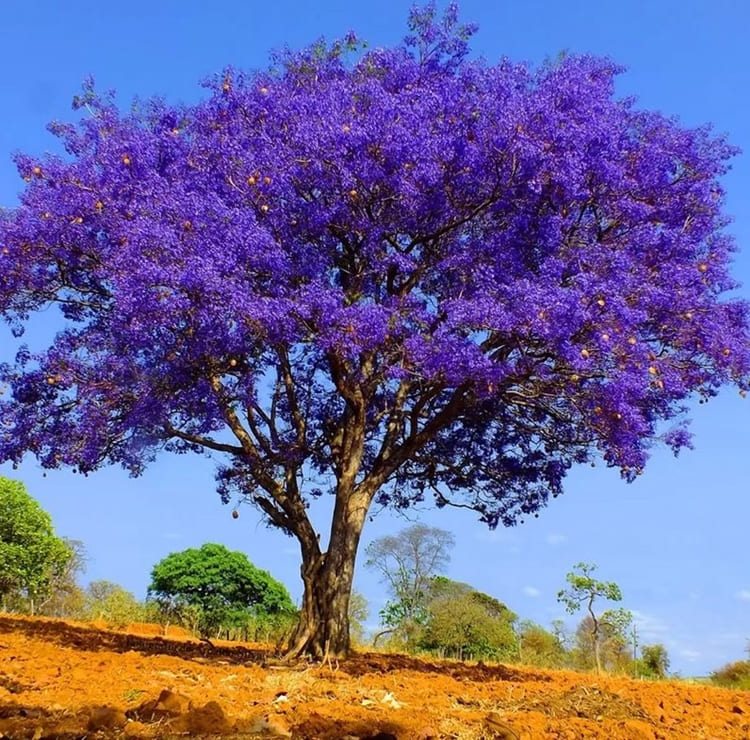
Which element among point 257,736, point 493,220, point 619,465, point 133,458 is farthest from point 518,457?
point 257,736

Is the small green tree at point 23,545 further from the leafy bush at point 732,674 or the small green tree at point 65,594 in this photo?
the leafy bush at point 732,674

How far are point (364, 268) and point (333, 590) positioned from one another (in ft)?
15.5

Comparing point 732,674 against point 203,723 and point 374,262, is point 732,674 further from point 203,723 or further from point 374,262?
point 203,723

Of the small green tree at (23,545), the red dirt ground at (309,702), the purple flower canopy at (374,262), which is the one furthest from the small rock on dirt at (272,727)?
the small green tree at (23,545)

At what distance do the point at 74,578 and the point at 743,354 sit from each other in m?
21.4

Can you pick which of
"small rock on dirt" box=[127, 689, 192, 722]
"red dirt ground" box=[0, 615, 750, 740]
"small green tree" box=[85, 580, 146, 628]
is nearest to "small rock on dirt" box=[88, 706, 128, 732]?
"red dirt ground" box=[0, 615, 750, 740]

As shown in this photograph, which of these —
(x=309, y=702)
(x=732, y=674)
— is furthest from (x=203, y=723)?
(x=732, y=674)

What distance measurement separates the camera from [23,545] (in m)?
22.8

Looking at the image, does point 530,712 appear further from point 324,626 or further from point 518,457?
point 518,457

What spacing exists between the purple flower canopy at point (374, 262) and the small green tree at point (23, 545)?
9.66m

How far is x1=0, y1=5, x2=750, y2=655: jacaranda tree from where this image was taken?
11266mm

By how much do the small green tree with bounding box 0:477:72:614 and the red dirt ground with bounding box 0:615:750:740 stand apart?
1101 cm

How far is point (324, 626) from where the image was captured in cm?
1277

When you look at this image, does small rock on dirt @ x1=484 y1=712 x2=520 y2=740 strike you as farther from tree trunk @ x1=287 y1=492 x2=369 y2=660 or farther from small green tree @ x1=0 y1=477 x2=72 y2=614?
small green tree @ x1=0 y1=477 x2=72 y2=614
